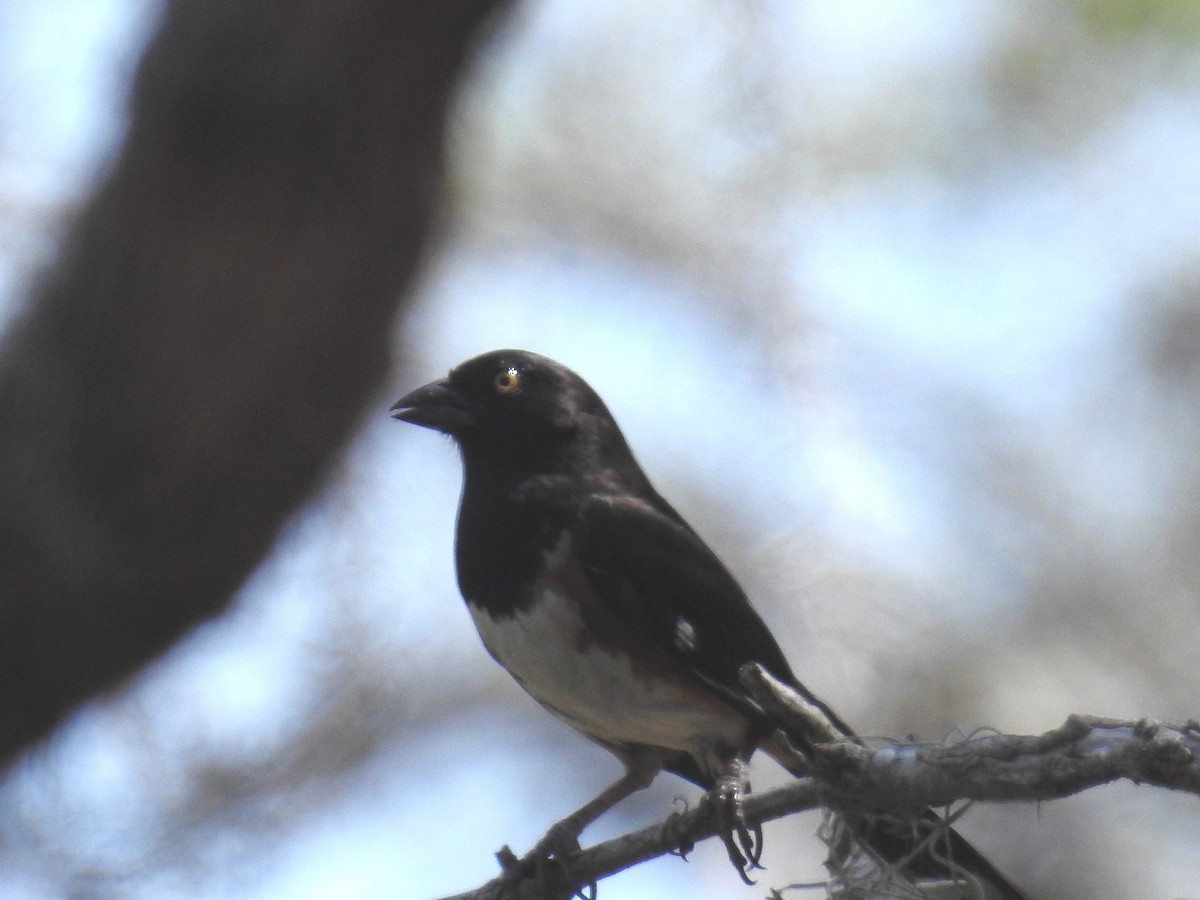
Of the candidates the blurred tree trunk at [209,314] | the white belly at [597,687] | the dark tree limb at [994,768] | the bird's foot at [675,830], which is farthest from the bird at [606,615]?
the dark tree limb at [994,768]

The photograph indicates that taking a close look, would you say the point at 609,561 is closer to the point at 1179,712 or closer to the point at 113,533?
the point at 113,533

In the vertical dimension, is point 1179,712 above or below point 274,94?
below

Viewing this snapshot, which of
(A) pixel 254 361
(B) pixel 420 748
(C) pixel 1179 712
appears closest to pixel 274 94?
(A) pixel 254 361

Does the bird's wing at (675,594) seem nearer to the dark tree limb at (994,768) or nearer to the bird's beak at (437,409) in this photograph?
the bird's beak at (437,409)

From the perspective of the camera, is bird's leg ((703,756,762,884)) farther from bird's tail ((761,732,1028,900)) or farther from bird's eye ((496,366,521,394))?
bird's eye ((496,366,521,394))

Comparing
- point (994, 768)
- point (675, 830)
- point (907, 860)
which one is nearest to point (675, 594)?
point (675, 830)

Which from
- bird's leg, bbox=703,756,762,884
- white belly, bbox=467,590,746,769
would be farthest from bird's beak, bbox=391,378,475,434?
bird's leg, bbox=703,756,762,884
